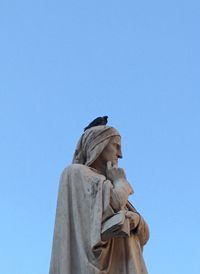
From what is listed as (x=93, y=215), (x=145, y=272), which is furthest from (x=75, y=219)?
(x=145, y=272)

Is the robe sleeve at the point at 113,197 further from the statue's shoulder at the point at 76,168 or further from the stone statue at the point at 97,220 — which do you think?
the statue's shoulder at the point at 76,168

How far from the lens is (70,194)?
13.3 m

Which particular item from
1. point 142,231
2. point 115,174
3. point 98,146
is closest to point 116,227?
point 142,231

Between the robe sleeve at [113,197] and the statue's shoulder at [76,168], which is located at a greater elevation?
the statue's shoulder at [76,168]

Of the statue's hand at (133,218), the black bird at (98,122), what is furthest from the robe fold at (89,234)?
the black bird at (98,122)

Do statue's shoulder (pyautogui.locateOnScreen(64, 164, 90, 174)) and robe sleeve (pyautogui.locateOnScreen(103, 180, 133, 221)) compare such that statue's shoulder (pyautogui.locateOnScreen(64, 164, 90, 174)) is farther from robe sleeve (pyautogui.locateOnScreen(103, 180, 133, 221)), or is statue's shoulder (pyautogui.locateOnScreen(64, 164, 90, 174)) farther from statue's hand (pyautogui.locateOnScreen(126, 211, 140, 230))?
statue's hand (pyautogui.locateOnScreen(126, 211, 140, 230))

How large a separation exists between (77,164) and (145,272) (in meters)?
2.28

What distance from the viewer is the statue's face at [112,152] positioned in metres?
13.9

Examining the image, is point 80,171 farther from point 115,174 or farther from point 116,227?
point 116,227

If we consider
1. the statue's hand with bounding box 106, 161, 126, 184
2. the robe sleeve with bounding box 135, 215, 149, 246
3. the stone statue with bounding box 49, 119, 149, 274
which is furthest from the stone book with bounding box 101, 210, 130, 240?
the statue's hand with bounding box 106, 161, 126, 184

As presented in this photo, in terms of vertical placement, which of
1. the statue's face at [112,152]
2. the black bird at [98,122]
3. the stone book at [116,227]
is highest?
the black bird at [98,122]

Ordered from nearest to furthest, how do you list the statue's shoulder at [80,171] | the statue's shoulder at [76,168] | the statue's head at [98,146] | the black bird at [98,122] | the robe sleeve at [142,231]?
the robe sleeve at [142,231]
the statue's shoulder at [80,171]
the statue's shoulder at [76,168]
the statue's head at [98,146]
the black bird at [98,122]

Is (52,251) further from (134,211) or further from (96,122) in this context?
(96,122)

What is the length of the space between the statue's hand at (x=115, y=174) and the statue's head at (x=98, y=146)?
0.33 meters
